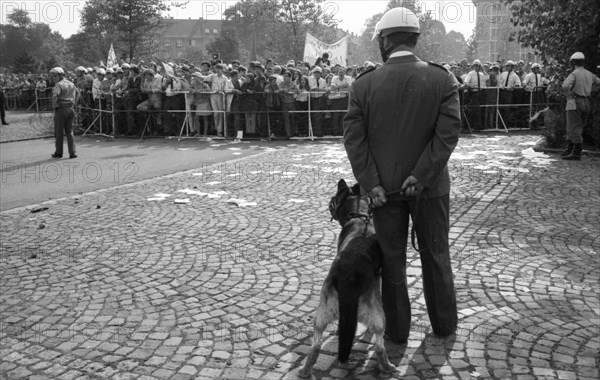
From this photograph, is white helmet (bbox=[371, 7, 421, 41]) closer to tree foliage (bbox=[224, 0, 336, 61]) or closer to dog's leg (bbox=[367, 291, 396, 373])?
dog's leg (bbox=[367, 291, 396, 373])

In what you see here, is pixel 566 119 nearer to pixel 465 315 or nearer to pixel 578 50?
pixel 578 50

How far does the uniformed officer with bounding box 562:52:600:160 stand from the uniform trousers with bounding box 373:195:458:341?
10.1 meters

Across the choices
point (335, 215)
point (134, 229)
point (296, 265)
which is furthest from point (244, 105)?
point (335, 215)

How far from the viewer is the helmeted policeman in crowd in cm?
387

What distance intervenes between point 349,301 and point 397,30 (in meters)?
1.84

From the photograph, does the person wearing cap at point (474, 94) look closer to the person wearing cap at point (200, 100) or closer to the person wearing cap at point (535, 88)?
the person wearing cap at point (535, 88)

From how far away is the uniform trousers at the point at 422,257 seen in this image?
4.06m

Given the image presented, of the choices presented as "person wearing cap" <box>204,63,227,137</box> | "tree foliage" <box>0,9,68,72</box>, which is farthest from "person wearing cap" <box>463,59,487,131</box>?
"tree foliage" <box>0,9,68,72</box>

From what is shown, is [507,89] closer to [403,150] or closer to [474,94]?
[474,94]

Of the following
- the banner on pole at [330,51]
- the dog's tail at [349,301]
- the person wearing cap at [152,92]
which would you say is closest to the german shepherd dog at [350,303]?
the dog's tail at [349,301]

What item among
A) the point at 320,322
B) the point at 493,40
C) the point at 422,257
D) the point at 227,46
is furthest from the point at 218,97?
the point at 493,40

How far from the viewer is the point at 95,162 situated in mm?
13898

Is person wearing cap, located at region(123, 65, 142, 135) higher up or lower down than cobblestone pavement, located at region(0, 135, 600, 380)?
higher up

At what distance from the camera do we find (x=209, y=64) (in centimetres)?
2105
